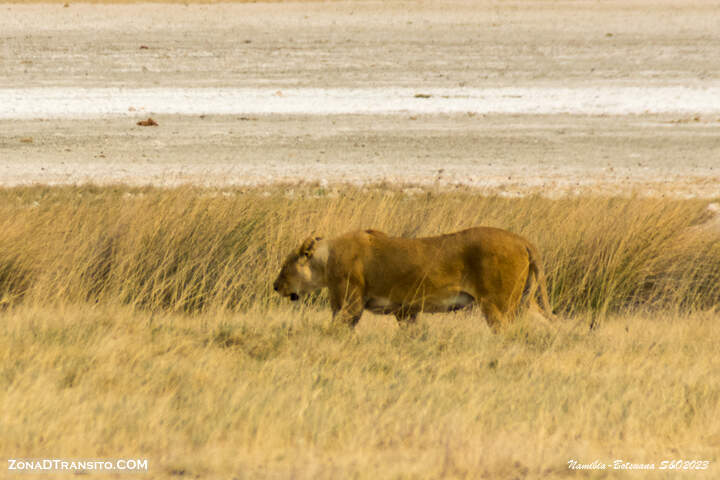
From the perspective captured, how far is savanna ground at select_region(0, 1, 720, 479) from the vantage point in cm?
468

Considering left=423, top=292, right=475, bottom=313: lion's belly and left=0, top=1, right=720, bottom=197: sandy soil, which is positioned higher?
left=423, top=292, right=475, bottom=313: lion's belly

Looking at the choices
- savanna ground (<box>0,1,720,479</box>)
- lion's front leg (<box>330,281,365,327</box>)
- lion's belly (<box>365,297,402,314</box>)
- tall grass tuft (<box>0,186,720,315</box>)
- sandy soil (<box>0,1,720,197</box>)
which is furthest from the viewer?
sandy soil (<box>0,1,720,197</box>)

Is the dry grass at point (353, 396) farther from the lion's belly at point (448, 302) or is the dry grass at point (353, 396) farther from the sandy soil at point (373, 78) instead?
the sandy soil at point (373, 78)

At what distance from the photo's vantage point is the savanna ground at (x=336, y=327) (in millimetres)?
4680

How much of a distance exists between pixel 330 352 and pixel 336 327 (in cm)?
28

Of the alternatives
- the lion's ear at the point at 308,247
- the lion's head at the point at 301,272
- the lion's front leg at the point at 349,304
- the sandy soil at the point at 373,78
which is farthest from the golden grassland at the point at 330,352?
the sandy soil at the point at 373,78

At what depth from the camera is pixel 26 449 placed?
4.56 meters

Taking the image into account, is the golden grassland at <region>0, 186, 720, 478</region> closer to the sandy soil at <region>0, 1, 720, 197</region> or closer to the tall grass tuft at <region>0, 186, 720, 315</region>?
the tall grass tuft at <region>0, 186, 720, 315</region>

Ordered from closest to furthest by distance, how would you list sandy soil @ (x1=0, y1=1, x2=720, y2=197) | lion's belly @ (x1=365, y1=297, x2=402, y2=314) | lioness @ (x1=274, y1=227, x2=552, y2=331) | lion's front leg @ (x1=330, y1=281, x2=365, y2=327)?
lioness @ (x1=274, y1=227, x2=552, y2=331)
lion's front leg @ (x1=330, y1=281, x2=365, y2=327)
lion's belly @ (x1=365, y1=297, x2=402, y2=314)
sandy soil @ (x1=0, y1=1, x2=720, y2=197)

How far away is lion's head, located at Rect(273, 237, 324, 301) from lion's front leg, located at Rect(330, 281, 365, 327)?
22 centimetres

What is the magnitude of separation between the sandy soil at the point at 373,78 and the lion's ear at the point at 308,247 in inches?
162

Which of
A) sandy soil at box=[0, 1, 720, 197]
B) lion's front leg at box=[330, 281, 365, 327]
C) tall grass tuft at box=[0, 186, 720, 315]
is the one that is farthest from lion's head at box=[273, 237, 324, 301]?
sandy soil at box=[0, 1, 720, 197]

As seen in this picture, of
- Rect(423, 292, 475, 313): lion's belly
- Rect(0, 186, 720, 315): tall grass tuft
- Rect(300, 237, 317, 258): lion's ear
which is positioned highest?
Rect(300, 237, 317, 258): lion's ear

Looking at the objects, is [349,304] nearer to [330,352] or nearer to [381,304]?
[381,304]
